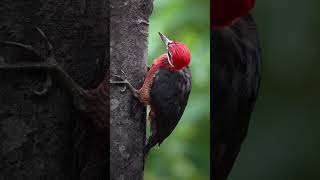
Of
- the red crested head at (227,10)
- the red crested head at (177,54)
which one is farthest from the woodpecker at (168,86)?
the red crested head at (227,10)

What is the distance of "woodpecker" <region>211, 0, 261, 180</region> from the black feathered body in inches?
2.7

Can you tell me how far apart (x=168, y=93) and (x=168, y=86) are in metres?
0.02

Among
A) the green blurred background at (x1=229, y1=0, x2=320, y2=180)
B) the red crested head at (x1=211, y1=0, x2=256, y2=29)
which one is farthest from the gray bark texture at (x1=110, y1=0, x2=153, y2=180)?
the green blurred background at (x1=229, y1=0, x2=320, y2=180)

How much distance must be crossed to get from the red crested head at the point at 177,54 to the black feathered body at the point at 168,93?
0.05 feet

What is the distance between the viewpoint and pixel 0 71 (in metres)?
1.33

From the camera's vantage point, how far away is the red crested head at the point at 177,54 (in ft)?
4.33

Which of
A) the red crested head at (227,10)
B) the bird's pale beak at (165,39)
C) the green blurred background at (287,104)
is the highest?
the red crested head at (227,10)

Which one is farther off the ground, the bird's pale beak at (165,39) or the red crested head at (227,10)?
the red crested head at (227,10)

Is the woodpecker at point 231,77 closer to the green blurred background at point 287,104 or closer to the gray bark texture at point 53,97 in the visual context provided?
the green blurred background at point 287,104

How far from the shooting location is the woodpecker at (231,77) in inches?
52.4

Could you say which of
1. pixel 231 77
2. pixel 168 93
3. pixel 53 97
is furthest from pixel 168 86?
pixel 53 97

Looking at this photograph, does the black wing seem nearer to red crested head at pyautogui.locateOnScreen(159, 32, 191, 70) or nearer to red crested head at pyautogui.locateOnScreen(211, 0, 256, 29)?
red crested head at pyautogui.locateOnScreen(159, 32, 191, 70)

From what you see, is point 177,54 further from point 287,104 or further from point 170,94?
point 287,104

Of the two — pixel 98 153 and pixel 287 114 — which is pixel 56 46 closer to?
pixel 98 153
